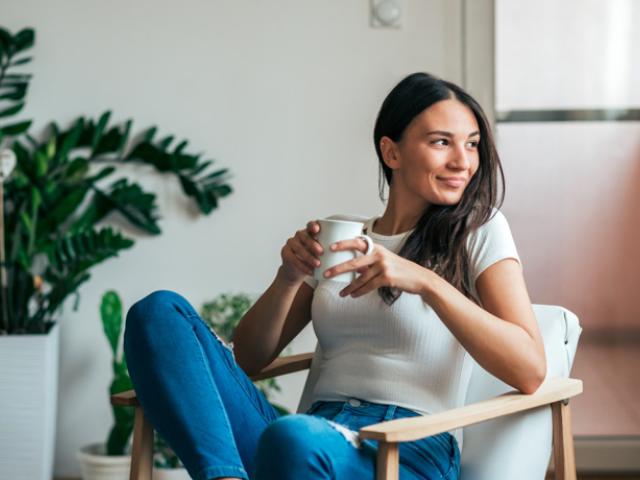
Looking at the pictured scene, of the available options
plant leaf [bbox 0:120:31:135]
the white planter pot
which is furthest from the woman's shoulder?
plant leaf [bbox 0:120:31:135]

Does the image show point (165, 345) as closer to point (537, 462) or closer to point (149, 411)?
point (149, 411)

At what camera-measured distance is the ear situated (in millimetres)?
1967

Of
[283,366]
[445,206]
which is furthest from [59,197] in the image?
[445,206]

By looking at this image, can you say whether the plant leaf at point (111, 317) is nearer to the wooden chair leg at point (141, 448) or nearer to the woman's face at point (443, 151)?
the wooden chair leg at point (141, 448)

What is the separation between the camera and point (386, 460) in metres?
1.46

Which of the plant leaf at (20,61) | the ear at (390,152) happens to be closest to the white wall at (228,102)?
the plant leaf at (20,61)

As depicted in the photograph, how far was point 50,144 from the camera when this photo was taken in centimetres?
322

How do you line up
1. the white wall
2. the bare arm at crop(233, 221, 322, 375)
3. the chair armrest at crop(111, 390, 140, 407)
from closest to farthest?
the chair armrest at crop(111, 390, 140, 407) < the bare arm at crop(233, 221, 322, 375) < the white wall

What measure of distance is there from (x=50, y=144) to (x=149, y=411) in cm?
172

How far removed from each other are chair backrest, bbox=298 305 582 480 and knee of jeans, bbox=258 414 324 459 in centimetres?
44

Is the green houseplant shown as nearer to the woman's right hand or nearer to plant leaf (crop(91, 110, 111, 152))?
plant leaf (crop(91, 110, 111, 152))

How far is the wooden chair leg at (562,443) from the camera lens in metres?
1.84

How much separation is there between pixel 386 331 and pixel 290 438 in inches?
16.4

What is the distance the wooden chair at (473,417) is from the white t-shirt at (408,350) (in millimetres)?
112
